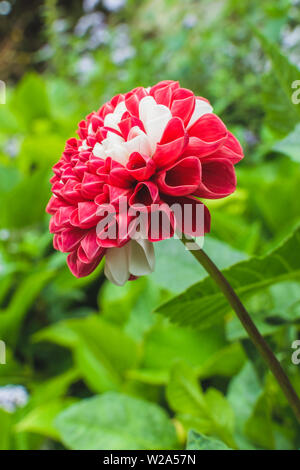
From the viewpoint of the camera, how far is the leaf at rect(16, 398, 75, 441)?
1.99 ft

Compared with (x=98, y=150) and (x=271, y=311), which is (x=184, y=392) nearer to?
(x=271, y=311)

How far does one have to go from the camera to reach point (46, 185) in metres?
0.97

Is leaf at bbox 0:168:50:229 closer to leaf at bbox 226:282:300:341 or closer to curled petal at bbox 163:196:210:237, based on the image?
leaf at bbox 226:282:300:341

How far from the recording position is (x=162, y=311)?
34cm

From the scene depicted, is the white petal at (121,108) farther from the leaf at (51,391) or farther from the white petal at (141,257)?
the leaf at (51,391)

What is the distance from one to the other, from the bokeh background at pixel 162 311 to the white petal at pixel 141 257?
10cm

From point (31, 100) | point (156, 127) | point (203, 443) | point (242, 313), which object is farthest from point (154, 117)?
point (31, 100)

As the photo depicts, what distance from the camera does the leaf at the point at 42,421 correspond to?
607 millimetres

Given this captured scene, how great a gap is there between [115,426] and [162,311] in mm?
242

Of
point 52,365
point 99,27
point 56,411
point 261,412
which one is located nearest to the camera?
point 261,412

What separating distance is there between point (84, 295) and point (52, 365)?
187 millimetres

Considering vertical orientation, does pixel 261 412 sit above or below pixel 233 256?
below

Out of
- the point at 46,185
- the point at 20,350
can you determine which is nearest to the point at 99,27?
the point at 46,185

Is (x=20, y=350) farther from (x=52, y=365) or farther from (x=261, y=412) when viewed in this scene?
(x=261, y=412)
